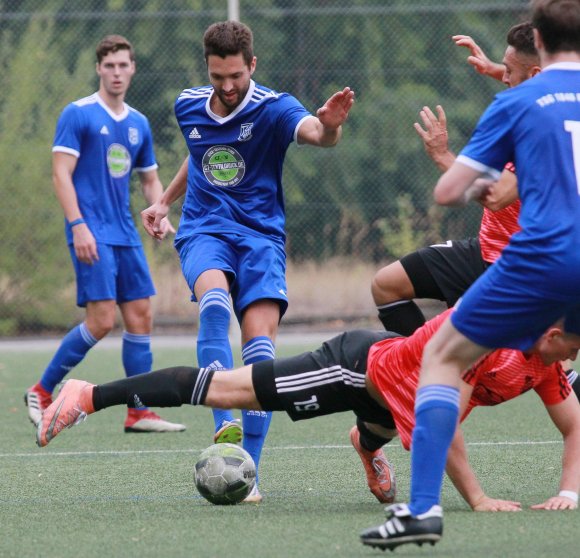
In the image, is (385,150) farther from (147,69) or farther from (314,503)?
(314,503)

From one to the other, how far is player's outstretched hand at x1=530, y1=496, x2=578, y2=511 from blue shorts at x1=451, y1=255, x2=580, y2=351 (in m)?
0.98

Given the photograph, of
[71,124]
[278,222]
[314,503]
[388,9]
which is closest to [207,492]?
[314,503]

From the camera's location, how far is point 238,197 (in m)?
6.12

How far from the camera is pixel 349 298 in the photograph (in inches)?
647

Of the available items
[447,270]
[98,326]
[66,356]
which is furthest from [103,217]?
A: [447,270]

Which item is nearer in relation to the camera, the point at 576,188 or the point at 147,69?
the point at 576,188

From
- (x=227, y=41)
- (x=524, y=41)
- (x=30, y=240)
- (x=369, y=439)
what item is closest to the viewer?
(x=369, y=439)

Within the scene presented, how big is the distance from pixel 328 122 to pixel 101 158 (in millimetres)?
3183

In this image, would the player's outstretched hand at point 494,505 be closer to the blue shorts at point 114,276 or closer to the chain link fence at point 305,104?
the blue shorts at point 114,276

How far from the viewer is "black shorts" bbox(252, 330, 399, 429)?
4797 millimetres

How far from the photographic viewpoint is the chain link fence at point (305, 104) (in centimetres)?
1605

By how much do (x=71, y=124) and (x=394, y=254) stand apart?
A: 8.72m

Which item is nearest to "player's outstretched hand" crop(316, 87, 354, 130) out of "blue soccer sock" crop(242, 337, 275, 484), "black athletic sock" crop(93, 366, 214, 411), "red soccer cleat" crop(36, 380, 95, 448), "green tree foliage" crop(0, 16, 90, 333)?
"blue soccer sock" crop(242, 337, 275, 484)

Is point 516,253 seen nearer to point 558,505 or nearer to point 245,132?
point 558,505
